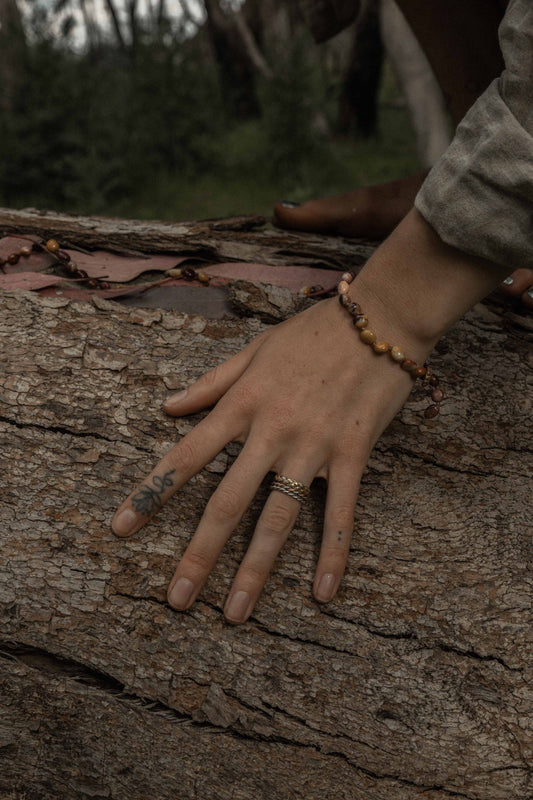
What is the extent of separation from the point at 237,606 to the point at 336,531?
24 centimetres

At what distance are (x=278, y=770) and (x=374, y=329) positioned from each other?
2.86 ft

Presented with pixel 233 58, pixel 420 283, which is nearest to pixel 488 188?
pixel 420 283

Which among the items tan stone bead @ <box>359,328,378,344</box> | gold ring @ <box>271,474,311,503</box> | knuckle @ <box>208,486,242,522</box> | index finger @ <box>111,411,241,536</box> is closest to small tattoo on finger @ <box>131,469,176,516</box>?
index finger @ <box>111,411,241,536</box>

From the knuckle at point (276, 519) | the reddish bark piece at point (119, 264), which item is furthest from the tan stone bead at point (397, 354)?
the reddish bark piece at point (119, 264)

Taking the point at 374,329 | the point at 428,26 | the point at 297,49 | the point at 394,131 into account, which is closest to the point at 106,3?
the point at 394,131

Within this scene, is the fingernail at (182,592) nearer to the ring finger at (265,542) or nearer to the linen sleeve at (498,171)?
the ring finger at (265,542)

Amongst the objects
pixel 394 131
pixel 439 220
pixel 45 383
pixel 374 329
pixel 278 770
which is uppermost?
pixel 439 220

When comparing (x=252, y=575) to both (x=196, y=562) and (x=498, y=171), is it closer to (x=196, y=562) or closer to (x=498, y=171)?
(x=196, y=562)

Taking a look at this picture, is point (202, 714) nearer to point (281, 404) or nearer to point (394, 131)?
point (281, 404)

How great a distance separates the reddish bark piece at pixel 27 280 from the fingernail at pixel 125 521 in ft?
2.44

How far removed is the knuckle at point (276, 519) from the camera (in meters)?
1.27

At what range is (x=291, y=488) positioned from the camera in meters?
1.27

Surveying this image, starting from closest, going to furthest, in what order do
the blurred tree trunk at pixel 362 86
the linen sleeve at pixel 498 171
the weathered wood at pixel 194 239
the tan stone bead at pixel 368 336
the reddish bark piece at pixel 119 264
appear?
the linen sleeve at pixel 498 171, the tan stone bead at pixel 368 336, the reddish bark piece at pixel 119 264, the weathered wood at pixel 194 239, the blurred tree trunk at pixel 362 86

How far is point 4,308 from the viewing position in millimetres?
1641
